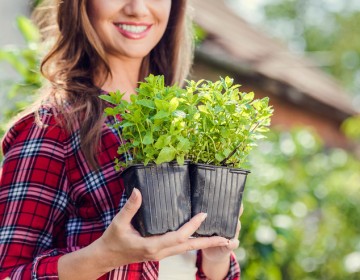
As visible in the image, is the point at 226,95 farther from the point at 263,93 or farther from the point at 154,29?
the point at 263,93

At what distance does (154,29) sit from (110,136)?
0.42m

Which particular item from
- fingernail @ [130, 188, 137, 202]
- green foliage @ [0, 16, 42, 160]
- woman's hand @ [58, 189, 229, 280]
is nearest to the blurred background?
green foliage @ [0, 16, 42, 160]

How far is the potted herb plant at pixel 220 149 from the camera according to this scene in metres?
1.75

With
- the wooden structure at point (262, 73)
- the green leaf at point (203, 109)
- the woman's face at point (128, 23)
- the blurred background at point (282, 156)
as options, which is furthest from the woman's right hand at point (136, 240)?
the wooden structure at point (262, 73)

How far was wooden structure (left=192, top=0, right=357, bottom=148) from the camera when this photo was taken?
6.19 m

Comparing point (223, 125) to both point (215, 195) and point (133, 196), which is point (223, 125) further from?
point (133, 196)

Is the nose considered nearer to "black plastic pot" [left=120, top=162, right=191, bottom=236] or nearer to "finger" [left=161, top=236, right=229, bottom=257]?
"black plastic pot" [left=120, top=162, right=191, bottom=236]

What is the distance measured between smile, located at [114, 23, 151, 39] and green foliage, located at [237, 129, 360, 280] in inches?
65.5

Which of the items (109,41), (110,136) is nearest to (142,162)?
(110,136)

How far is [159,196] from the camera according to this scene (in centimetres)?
171

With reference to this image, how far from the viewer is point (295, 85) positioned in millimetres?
7625

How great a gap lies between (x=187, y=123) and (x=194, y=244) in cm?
29

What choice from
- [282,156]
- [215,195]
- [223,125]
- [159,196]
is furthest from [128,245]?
[282,156]

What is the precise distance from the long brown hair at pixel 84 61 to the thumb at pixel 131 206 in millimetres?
356
